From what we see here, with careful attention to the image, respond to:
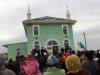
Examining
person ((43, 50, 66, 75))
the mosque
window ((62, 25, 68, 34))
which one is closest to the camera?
person ((43, 50, 66, 75))

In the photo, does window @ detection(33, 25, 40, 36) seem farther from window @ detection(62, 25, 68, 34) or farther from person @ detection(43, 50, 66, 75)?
person @ detection(43, 50, 66, 75)

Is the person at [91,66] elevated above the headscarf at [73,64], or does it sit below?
below

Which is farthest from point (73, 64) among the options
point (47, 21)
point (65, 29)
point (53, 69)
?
point (65, 29)

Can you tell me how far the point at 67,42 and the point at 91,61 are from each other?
42.0 meters

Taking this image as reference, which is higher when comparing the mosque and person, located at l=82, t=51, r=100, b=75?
the mosque

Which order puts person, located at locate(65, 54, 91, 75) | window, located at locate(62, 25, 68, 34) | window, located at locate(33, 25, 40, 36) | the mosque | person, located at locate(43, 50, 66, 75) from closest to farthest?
1. person, located at locate(65, 54, 91, 75)
2. person, located at locate(43, 50, 66, 75)
3. the mosque
4. window, located at locate(33, 25, 40, 36)
5. window, located at locate(62, 25, 68, 34)

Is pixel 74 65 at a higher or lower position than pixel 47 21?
lower

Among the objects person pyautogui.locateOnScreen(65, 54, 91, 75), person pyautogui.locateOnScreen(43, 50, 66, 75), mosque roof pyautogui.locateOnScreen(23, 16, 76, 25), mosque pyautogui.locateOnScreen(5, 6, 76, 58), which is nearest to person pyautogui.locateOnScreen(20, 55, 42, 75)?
person pyautogui.locateOnScreen(43, 50, 66, 75)

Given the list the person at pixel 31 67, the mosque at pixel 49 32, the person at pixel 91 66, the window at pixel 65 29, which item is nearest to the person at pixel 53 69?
the person at pixel 31 67

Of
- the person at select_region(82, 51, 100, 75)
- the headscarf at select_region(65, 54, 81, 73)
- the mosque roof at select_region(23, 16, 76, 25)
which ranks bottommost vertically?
the person at select_region(82, 51, 100, 75)

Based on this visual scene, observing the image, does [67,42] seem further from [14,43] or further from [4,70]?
[4,70]

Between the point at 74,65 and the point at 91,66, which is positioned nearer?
the point at 74,65

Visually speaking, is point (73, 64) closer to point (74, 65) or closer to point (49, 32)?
point (74, 65)

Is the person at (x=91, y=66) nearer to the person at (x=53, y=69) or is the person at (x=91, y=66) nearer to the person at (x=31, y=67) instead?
the person at (x=53, y=69)
